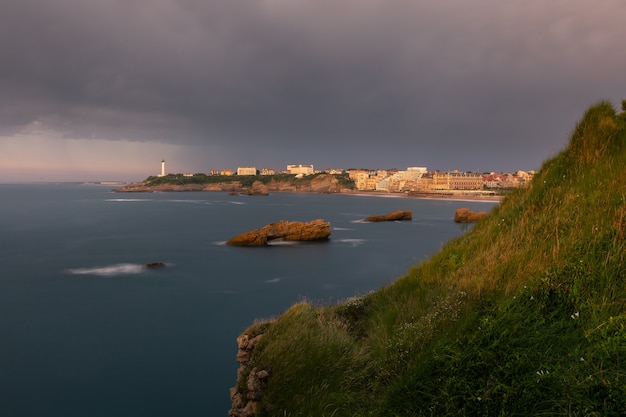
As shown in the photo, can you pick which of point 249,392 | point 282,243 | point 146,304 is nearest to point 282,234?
point 282,243

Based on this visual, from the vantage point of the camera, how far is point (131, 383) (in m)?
17.2

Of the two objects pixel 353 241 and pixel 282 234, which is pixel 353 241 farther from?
pixel 282 234

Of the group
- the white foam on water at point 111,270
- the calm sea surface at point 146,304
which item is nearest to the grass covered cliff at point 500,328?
the calm sea surface at point 146,304

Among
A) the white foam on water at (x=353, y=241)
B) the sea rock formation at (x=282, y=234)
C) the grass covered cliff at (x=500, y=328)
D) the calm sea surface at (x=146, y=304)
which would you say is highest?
the grass covered cliff at (x=500, y=328)

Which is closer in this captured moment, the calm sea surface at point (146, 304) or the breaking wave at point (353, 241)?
the calm sea surface at point (146, 304)

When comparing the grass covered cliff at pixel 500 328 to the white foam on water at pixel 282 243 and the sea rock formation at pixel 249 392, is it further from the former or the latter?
the white foam on water at pixel 282 243

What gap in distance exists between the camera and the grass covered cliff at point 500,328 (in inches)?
198

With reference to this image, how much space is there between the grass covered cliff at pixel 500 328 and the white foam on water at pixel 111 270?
3413cm

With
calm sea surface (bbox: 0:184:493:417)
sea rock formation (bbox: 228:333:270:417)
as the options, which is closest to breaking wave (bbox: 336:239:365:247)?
calm sea surface (bbox: 0:184:493:417)

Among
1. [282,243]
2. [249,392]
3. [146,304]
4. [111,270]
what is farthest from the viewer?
[282,243]

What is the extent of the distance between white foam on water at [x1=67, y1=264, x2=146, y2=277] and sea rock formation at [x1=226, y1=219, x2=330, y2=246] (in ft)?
52.0

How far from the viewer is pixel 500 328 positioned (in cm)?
602

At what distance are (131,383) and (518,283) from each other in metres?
16.7

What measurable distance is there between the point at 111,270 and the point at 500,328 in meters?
42.4
